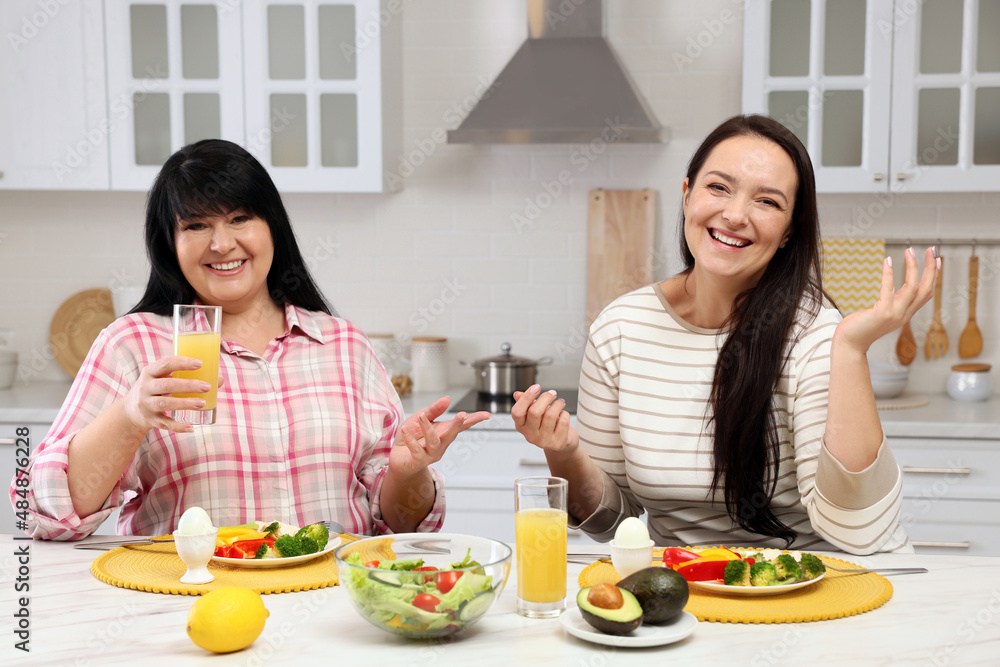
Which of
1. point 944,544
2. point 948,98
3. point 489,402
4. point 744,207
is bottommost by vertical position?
point 944,544

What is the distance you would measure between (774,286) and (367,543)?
930 mm

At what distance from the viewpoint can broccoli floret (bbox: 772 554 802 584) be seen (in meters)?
1.24

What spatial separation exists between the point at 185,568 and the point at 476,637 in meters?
0.49

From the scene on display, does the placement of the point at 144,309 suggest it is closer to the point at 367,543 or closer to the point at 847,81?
the point at 367,543

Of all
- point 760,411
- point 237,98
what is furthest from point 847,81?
point 237,98

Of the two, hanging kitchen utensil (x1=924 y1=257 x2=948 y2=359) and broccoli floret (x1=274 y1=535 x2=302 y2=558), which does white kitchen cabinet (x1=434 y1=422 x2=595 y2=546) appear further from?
broccoli floret (x1=274 y1=535 x2=302 y2=558)

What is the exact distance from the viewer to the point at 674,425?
5.65 feet

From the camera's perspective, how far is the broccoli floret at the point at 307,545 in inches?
53.9

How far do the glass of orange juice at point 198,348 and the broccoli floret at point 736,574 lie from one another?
0.77 m

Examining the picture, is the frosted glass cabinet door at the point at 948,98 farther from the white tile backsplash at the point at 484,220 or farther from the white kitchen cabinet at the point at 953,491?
→ the white kitchen cabinet at the point at 953,491

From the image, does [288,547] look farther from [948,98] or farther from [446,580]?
[948,98]

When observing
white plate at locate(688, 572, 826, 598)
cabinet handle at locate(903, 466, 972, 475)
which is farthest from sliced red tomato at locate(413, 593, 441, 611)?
cabinet handle at locate(903, 466, 972, 475)

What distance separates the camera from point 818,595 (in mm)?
1243

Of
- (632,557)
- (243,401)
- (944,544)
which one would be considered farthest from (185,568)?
(944,544)
